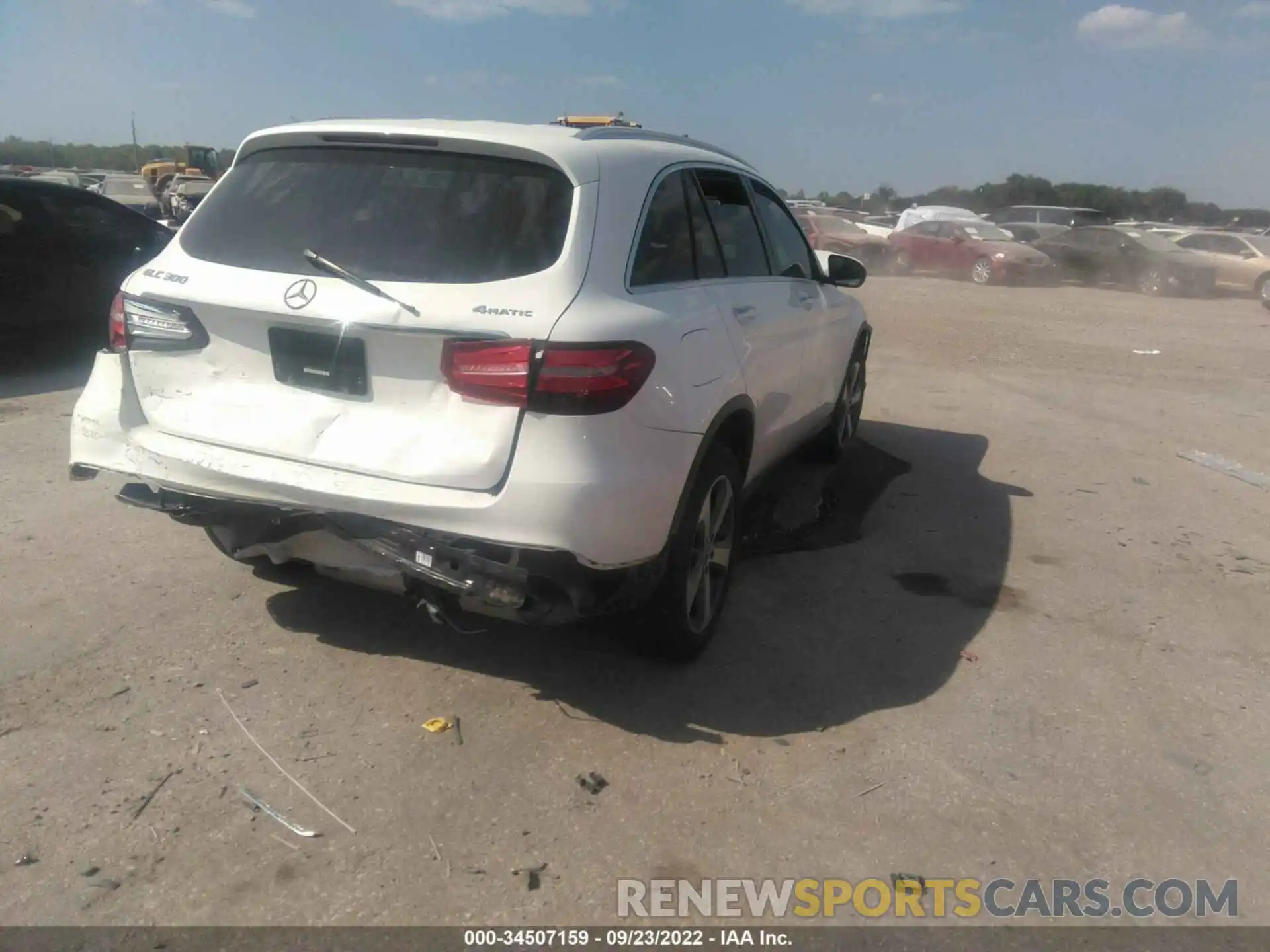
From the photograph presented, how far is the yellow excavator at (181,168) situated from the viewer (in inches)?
1426

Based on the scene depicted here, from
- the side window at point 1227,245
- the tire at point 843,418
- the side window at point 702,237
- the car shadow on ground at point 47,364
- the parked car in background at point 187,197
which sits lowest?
the car shadow on ground at point 47,364

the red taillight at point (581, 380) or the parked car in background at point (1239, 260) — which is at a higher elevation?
the red taillight at point (581, 380)

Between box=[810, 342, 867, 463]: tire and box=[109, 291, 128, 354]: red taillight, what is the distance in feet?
12.6

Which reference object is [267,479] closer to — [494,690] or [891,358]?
[494,690]

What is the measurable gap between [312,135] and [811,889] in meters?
2.87

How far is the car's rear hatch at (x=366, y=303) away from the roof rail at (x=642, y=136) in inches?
16.6

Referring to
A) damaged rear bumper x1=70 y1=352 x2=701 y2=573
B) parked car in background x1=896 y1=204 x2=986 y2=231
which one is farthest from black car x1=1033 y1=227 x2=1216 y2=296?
damaged rear bumper x1=70 y1=352 x2=701 y2=573

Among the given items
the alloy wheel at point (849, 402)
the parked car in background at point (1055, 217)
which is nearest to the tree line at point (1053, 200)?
the parked car in background at point (1055, 217)

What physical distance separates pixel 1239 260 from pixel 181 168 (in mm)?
37909

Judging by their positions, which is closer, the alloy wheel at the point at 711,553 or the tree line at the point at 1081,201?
the alloy wheel at the point at 711,553

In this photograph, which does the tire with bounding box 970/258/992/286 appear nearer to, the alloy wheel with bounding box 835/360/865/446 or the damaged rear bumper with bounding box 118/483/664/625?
the alloy wheel with bounding box 835/360/865/446

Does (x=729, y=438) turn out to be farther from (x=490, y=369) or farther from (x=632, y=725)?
(x=490, y=369)

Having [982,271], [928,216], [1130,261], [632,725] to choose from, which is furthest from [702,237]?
[928,216]
